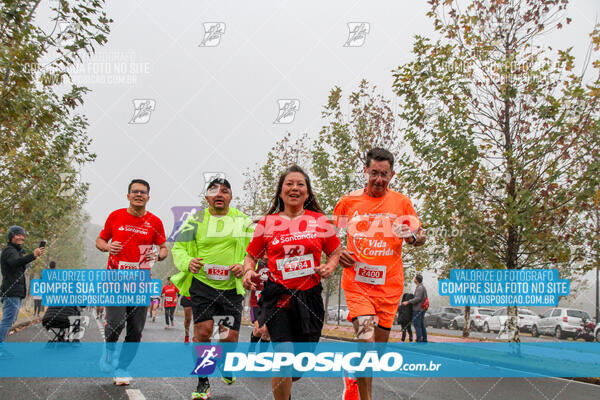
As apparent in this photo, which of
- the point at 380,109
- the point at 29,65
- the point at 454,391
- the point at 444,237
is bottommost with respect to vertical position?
the point at 454,391

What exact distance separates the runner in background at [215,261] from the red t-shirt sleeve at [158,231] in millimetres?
716

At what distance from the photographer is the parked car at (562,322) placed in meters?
26.4

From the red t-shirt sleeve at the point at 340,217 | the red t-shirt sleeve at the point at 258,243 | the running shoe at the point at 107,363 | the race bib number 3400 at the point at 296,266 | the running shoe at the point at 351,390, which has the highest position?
the red t-shirt sleeve at the point at 340,217

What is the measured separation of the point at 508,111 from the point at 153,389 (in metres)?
10.5

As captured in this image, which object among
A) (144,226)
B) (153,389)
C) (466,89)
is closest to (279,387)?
(153,389)

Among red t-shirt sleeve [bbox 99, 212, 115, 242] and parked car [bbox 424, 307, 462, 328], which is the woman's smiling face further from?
parked car [bbox 424, 307, 462, 328]

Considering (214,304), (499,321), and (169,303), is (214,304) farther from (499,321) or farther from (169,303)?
(499,321)

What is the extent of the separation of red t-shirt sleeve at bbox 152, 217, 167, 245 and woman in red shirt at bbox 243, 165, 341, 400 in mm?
2529

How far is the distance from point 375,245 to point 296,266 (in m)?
1.08

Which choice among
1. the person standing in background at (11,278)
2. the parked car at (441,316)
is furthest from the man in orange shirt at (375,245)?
the parked car at (441,316)

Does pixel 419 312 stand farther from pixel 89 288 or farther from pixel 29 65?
pixel 29 65

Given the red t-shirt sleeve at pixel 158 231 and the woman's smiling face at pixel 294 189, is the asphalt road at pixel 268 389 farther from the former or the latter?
the woman's smiling face at pixel 294 189

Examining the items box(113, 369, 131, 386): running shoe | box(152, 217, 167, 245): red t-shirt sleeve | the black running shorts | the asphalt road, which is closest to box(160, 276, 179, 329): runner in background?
the asphalt road

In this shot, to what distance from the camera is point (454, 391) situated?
6.73 metres
